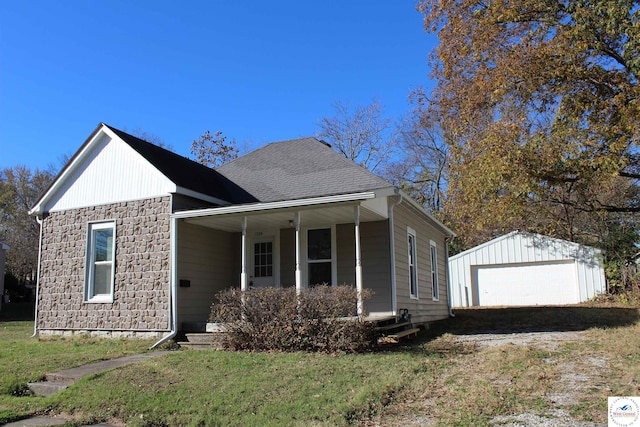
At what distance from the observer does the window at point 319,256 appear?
38.4ft

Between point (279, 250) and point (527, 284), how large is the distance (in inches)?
537

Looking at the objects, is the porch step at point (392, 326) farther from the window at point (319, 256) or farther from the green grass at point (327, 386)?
the window at point (319, 256)

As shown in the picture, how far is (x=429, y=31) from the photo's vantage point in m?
14.0

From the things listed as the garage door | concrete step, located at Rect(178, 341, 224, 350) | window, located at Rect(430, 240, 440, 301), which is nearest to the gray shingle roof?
concrete step, located at Rect(178, 341, 224, 350)

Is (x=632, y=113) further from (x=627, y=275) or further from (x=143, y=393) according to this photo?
(x=627, y=275)

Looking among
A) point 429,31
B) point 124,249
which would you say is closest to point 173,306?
point 124,249

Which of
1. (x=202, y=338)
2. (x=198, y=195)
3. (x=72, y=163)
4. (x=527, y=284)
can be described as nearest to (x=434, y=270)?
(x=527, y=284)

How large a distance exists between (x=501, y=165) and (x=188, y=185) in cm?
708

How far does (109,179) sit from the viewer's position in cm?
1205

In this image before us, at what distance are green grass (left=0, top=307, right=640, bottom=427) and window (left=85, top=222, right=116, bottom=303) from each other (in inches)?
98.5

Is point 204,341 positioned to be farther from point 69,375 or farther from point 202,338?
point 69,375

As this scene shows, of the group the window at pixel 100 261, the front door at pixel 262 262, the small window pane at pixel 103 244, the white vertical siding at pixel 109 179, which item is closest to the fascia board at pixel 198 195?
the white vertical siding at pixel 109 179

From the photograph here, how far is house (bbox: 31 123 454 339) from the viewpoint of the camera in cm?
1089

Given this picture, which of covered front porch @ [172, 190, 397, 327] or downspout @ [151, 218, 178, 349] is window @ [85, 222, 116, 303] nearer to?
downspout @ [151, 218, 178, 349]
